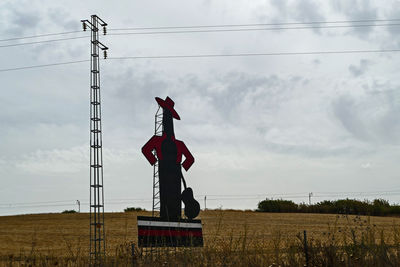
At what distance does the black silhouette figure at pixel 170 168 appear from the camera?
2488 centimetres

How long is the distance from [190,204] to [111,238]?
960cm

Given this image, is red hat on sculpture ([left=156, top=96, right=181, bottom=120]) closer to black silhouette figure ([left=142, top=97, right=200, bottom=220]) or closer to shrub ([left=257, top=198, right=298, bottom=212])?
black silhouette figure ([left=142, top=97, right=200, bottom=220])

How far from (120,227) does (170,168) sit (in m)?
15.0

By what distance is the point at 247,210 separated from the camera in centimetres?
5344

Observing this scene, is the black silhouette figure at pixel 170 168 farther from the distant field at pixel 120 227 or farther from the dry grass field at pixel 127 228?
the distant field at pixel 120 227

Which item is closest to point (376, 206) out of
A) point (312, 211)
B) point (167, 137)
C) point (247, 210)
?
point (312, 211)

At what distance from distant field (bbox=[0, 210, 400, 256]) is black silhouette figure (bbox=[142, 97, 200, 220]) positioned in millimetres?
3988

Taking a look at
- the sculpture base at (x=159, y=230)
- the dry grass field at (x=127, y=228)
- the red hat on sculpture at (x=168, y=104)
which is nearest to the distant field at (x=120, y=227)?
the dry grass field at (x=127, y=228)

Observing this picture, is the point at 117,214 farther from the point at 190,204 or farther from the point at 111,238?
the point at 190,204

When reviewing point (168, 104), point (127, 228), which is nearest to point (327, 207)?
point (127, 228)

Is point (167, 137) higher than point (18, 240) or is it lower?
higher

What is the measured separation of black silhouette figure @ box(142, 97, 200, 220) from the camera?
24875 mm

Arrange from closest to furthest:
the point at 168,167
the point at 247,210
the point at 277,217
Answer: the point at 168,167, the point at 277,217, the point at 247,210

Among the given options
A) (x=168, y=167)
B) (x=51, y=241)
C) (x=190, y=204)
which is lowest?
(x=51, y=241)
